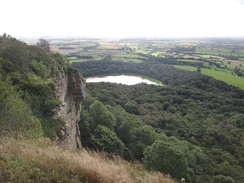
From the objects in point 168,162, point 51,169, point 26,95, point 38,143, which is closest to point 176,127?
point 168,162

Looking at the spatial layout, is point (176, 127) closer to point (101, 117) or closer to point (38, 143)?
point (101, 117)

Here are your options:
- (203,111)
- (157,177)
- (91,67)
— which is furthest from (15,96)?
(91,67)

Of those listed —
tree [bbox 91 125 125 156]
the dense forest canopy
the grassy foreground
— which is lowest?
the dense forest canopy

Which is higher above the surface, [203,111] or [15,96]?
[15,96]

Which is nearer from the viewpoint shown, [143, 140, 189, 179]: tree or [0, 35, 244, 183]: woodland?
[0, 35, 244, 183]: woodland

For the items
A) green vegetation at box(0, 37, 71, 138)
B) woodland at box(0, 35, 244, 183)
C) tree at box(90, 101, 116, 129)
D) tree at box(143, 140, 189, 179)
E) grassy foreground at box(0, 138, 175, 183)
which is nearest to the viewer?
grassy foreground at box(0, 138, 175, 183)

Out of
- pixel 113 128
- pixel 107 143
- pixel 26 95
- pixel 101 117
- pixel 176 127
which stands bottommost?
pixel 176 127

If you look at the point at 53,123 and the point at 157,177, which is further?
the point at 53,123

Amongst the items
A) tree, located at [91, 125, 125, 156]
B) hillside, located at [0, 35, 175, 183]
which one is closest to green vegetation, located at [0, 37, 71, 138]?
hillside, located at [0, 35, 175, 183]

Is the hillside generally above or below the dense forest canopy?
above

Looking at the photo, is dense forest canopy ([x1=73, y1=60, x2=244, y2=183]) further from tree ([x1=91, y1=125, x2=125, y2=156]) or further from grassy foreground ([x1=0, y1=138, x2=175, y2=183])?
grassy foreground ([x1=0, y1=138, x2=175, y2=183])

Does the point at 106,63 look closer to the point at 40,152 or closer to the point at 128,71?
the point at 128,71

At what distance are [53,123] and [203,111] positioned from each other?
47256 millimetres

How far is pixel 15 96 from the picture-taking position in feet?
27.0
